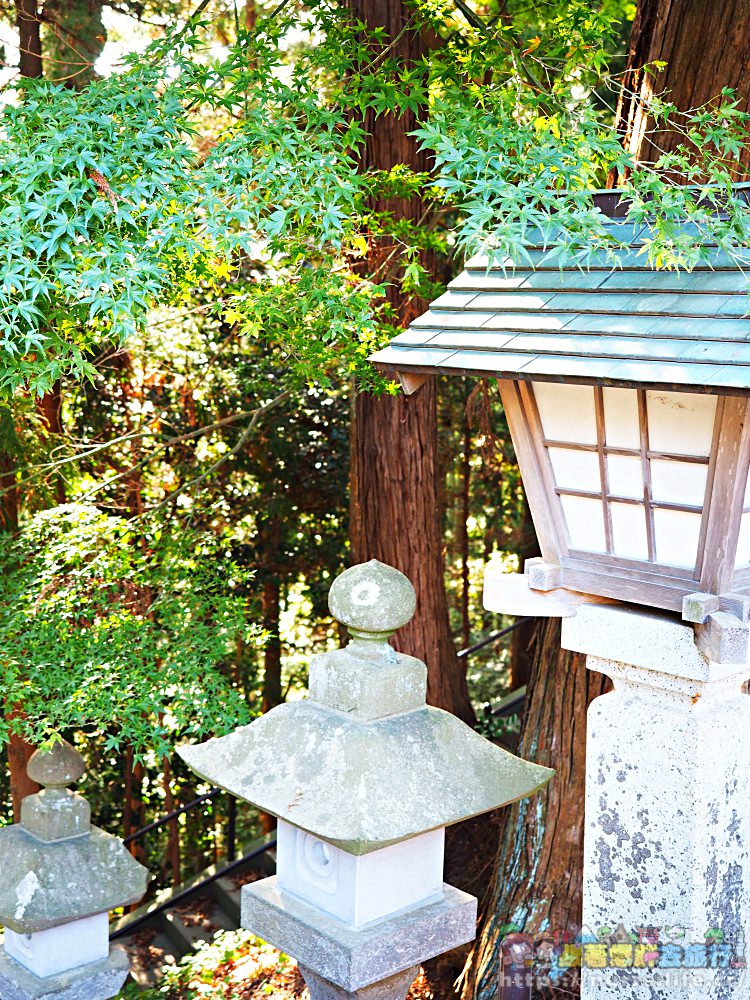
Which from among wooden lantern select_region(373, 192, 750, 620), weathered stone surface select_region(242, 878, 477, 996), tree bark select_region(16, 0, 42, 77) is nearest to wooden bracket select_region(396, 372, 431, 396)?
wooden lantern select_region(373, 192, 750, 620)

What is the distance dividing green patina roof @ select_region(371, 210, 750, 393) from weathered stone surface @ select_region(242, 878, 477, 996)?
1.29m

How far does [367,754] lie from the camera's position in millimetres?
2242

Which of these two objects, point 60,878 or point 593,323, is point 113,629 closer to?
point 60,878

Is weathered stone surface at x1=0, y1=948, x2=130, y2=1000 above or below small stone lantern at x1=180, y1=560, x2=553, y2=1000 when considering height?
below

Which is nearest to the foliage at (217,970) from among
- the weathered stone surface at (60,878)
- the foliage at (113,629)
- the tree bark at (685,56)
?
the foliage at (113,629)

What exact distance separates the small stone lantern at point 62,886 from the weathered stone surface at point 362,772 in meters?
1.25

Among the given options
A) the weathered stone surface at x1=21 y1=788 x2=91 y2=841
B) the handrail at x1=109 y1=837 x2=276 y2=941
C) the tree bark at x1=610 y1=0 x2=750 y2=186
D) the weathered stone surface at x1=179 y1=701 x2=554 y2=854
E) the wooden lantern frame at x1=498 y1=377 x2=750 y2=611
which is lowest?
the handrail at x1=109 y1=837 x2=276 y2=941

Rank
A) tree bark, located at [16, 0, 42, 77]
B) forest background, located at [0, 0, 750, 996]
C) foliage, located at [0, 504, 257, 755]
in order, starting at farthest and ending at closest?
tree bark, located at [16, 0, 42, 77] → foliage, located at [0, 504, 257, 755] → forest background, located at [0, 0, 750, 996]

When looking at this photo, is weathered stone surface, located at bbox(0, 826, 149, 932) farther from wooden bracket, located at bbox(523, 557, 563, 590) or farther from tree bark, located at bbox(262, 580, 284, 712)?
tree bark, located at bbox(262, 580, 284, 712)

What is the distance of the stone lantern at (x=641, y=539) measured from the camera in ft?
7.11

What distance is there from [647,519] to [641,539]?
74 mm

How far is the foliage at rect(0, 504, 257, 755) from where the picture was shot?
13.3 feet

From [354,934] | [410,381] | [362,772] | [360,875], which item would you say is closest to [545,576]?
[410,381]

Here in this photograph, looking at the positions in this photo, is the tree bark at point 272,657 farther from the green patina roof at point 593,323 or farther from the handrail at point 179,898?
the green patina roof at point 593,323
